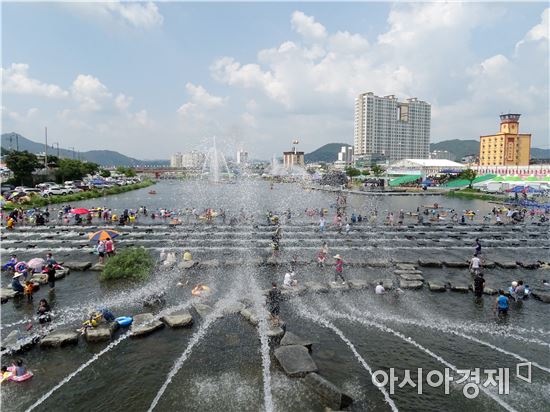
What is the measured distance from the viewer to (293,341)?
1561cm

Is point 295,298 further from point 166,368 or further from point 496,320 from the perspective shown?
point 496,320

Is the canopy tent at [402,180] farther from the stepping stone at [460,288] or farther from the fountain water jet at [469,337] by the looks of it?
the fountain water jet at [469,337]

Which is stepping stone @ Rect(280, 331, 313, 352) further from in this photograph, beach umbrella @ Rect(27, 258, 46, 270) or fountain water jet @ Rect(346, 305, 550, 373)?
beach umbrella @ Rect(27, 258, 46, 270)

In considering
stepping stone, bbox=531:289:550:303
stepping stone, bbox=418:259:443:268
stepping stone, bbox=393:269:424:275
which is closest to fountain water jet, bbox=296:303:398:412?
stepping stone, bbox=393:269:424:275

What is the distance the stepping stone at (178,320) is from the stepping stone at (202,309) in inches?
30.7

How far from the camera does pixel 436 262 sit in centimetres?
2914

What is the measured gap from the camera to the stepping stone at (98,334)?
1603 cm

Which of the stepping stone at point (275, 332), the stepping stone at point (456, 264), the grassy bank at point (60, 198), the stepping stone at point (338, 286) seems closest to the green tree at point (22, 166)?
the grassy bank at point (60, 198)

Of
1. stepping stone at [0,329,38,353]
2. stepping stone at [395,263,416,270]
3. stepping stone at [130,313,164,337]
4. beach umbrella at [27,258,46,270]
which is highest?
beach umbrella at [27,258,46,270]

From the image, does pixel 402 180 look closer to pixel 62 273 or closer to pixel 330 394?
pixel 62 273

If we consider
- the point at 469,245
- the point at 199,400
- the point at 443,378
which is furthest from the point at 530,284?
the point at 199,400

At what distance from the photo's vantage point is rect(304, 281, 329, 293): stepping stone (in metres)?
22.3

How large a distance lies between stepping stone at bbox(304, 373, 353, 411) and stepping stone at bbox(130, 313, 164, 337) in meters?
8.05

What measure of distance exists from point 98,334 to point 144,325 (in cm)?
195
